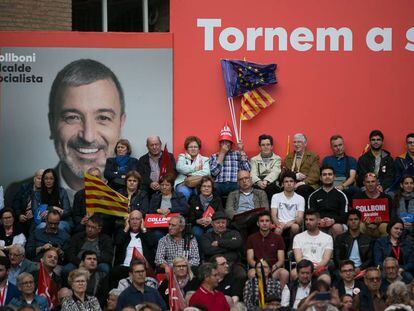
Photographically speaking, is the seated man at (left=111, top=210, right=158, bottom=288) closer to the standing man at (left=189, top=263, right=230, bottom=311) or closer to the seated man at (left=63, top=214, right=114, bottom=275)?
the seated man at (left=63, top=214, right=114, bottom=275)

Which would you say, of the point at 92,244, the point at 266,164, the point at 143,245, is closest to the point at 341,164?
the point at 266,164

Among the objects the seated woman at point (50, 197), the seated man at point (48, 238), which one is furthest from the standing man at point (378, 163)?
the seated man at point (48, 238)

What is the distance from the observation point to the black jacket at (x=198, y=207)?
72.7ft

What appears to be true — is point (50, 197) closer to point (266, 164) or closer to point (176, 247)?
point (176, 247)

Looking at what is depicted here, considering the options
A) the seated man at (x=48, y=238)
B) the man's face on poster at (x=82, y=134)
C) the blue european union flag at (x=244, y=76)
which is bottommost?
the seated man at (x=48, y=238)

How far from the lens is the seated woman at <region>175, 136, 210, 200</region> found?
23000 millimetres

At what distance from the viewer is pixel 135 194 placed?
22469mm

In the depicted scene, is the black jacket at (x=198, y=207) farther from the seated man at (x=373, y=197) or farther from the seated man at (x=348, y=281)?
the seated man at (x=348, y=281)

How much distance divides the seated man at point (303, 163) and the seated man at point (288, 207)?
79 centimetres

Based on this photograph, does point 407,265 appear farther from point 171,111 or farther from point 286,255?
→ point 171,111

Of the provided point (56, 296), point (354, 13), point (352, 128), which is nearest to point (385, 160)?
point (352, 128)

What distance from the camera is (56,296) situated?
66.4ft

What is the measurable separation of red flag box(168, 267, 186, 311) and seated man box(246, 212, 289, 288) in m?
1.43

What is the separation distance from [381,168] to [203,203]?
9.54ft
